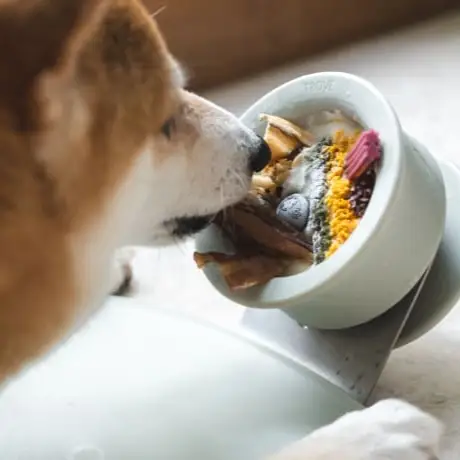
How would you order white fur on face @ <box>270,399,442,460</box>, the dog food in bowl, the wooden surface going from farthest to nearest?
the wooden surface
the dog food in bowl
white fur on face @ <box>270,399,442,460</box>

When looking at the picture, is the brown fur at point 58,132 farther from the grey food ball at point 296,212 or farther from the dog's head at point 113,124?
the grey food ball at point 296,212

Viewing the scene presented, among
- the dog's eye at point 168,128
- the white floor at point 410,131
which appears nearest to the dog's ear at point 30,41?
the dog's eye at point 168,128

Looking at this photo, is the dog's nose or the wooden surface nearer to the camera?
the dog's nose

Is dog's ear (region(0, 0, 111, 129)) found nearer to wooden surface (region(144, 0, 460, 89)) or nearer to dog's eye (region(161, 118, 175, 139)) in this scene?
dog's eye (region(161, 118, 175, 139))

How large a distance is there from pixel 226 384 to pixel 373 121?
318 mm

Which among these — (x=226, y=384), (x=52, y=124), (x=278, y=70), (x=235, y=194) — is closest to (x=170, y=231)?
(x=235, y=194)

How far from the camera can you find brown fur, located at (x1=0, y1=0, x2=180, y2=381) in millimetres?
738

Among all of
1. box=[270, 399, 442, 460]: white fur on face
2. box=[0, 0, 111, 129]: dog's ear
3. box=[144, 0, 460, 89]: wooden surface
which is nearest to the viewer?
box=[0, 0, 111, 129]: dog's ear

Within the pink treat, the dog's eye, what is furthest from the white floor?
the dog's eye

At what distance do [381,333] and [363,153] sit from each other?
0.21m

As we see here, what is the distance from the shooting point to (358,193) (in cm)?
103

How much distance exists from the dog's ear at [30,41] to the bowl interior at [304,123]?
37cm

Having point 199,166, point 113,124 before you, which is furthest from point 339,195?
point 113,124

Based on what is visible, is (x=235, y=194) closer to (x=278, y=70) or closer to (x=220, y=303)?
(x=220, y=303)
